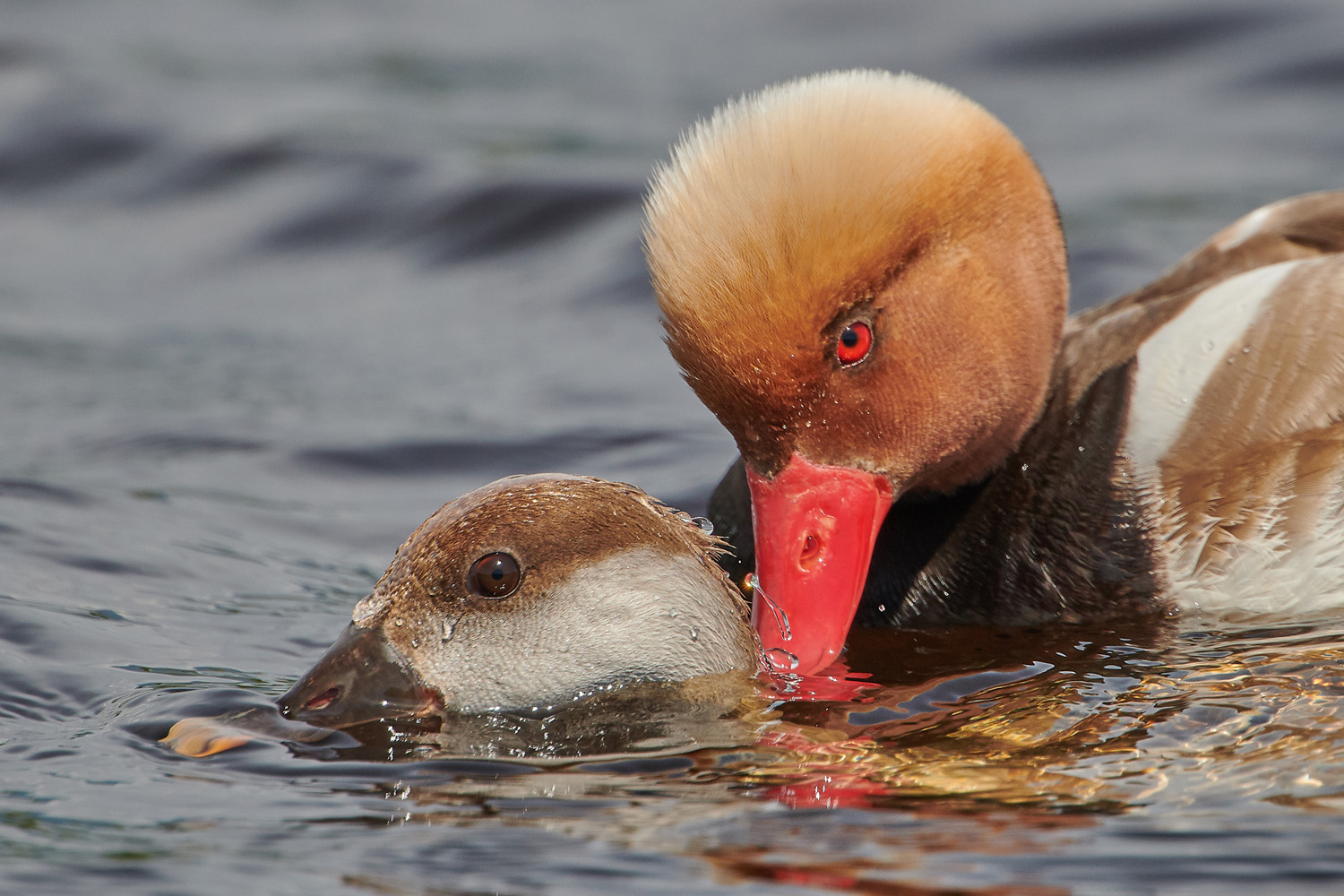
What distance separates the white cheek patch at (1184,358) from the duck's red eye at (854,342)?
1.10 metres

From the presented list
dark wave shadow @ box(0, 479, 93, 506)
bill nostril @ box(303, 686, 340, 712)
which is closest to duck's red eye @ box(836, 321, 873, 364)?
bill nostril @ box(303, 686, 340, 712)

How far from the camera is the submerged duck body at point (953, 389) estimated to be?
502 centimetres

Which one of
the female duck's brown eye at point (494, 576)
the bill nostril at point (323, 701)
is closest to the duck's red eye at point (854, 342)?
the female duck's brown eye at point (494, 576)

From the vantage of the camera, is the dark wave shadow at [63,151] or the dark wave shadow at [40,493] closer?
the dark wave shadow at [40,493]

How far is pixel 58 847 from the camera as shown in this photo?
3.93 metres

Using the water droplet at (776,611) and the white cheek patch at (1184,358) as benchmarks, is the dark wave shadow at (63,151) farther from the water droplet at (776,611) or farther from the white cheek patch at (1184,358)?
the white cheek patch at (1184,358)

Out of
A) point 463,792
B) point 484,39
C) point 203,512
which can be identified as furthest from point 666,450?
point 484,39

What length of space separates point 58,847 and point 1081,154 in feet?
29.9

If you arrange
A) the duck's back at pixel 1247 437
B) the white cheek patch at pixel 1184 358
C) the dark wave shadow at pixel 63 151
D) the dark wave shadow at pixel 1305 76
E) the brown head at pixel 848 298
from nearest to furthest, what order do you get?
the brown head at pixel 848 298
the duck's back at pixel 1247 437
the white cheek patch at pixel 1184 358
the dark wave shadow at pixel 63 151
the dark wave shadow at pixel 1305 76

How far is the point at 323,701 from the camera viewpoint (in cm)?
451

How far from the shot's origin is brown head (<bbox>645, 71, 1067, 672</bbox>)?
497cm

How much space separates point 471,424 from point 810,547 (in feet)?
11.0

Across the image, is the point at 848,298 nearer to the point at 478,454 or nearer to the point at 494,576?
the point at 494,576

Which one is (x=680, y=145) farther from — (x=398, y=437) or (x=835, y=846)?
(x=398, y=437)
